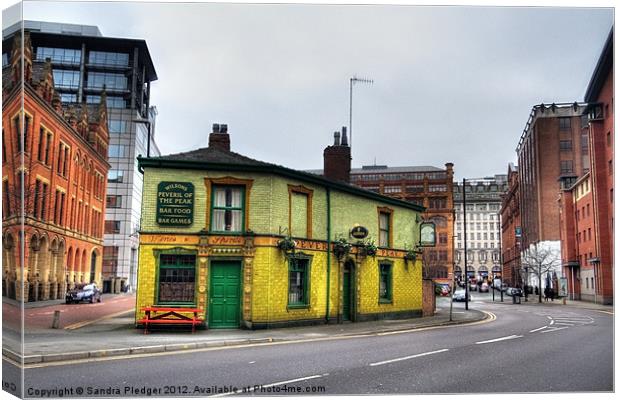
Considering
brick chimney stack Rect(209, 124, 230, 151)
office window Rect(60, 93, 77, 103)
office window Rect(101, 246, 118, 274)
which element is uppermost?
brick chimney stack Rect(209, 124, 230, 151)

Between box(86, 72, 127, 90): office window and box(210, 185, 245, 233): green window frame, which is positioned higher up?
box(86, 72, 127, 90): office window

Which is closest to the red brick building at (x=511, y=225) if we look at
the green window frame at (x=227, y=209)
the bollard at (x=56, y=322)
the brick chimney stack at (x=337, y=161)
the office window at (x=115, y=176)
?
the brick chimney stack at (x=337, y=161)

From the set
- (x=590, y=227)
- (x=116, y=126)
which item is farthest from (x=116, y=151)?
(x=590, y=227)

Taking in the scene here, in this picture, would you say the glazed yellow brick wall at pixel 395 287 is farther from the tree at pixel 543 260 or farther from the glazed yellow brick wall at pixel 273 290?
the tree at pixel 543 260

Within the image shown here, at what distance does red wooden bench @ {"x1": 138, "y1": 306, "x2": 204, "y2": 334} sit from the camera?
17250 millimetres

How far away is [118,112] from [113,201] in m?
3.79

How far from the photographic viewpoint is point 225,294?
18.9 m

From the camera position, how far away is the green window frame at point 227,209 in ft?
62.6

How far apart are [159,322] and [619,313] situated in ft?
41.6

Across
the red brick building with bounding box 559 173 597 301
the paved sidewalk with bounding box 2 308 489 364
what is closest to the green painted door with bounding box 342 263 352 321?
the paved sidewalk with bounding box 2 308 489 364

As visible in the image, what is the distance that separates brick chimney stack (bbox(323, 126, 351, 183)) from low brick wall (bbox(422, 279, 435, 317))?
23.1 ft

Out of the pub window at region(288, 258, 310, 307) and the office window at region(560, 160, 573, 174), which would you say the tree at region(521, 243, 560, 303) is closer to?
the office window at region(560, 160, 573, 174)

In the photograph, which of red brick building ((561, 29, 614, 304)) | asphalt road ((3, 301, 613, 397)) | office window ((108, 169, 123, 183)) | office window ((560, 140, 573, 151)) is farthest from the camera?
office window ((560, 140, 573, 151))

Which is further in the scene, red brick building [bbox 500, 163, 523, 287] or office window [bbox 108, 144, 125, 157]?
red brick building [bbox 500, 163, 523, 287]
